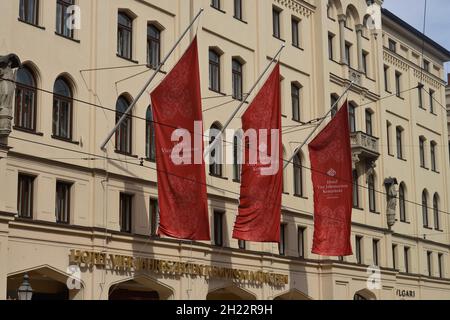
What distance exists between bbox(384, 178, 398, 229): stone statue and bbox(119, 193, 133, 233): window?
22385 mm

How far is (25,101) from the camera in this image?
2947 centimetres

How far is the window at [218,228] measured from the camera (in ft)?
125

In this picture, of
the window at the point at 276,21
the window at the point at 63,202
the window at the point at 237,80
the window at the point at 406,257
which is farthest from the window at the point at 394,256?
the window at the point at 63,202

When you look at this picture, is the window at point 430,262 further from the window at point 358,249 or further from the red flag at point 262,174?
the red flag at point 262,174

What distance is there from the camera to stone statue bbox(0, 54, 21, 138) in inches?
1060

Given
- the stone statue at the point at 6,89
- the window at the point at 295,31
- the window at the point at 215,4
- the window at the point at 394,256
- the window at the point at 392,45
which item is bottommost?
the window at the point at 394,256

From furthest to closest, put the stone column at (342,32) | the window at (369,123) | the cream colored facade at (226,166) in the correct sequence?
the window at (369,123) < the stone column at (342,32) < the cream colored facade at (226,166)

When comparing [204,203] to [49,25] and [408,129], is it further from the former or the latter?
[408,129]

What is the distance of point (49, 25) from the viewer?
3061cm

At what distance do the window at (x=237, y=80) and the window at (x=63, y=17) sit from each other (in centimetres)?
1096

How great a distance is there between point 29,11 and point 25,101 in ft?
10.7

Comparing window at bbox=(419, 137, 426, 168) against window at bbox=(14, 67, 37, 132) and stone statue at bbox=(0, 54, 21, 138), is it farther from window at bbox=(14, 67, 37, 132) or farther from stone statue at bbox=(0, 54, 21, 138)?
stone statue at bbox=(0, 54, 21, 138)

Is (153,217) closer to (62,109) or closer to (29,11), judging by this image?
(62,109)
